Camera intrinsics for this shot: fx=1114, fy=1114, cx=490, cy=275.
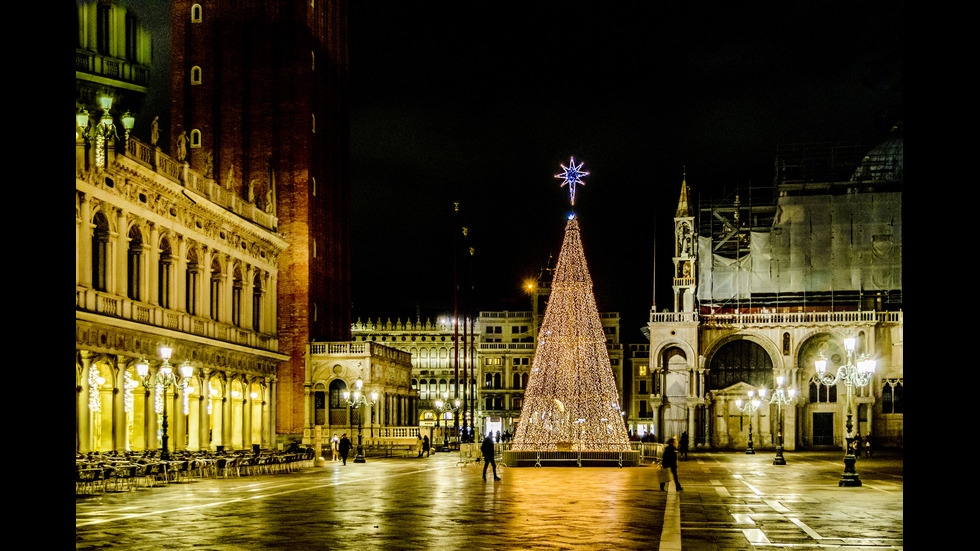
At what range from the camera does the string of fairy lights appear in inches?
1464

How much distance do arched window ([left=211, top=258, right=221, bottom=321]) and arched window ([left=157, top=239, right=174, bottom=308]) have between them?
5.12 m

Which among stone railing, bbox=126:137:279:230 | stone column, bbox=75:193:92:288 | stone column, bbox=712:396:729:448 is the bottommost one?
stone column, bbox=712:396:729:448

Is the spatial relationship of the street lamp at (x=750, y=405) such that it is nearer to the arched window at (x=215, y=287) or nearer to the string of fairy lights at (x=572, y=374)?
the string of fairy lights at (x=572, y=374)

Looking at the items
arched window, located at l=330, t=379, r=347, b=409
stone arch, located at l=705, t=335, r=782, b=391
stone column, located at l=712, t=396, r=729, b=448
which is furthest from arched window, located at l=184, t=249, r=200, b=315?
stone column, located at l=712, t=396, r=729, b=448

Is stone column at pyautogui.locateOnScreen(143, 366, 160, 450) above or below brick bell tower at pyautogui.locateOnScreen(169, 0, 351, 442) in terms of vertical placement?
below

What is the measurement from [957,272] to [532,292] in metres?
111

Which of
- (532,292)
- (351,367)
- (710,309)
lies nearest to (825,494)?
(351,367)

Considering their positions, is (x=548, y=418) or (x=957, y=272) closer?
(x=957, y=272)

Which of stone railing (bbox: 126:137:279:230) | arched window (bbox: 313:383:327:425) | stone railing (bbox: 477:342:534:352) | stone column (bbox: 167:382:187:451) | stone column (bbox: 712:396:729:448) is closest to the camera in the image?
stone railing (bbox: 126:137:279:230)

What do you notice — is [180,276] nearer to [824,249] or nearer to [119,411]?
[119,411]

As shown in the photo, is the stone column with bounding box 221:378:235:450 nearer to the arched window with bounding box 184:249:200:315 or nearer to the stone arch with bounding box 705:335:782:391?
the arched window with bounding box 184:249:200:315

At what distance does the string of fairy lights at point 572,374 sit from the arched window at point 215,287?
1854 centimetres

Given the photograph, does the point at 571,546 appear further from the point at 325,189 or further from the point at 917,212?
the point at 325,189

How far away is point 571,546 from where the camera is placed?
13891 millimetres
